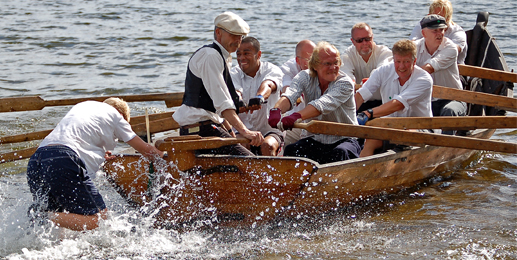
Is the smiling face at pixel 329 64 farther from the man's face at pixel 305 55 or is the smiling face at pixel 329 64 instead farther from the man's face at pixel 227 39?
the man's face at pixel 305 55

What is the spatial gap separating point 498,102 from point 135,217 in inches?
163

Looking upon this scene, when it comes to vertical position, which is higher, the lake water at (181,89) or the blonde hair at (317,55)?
the blonde hair at (317,55)

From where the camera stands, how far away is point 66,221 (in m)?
4.55

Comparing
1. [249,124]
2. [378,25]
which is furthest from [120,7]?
[249,124]

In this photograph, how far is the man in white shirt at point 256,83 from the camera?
227 inches

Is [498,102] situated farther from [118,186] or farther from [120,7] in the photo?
[120,7]

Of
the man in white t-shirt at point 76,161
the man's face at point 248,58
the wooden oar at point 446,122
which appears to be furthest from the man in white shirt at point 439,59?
the man in white t-shirt at point 76,161

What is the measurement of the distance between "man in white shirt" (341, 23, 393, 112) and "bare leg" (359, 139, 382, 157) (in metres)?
1.15

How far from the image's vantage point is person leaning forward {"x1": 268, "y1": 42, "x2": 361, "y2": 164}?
16.9ft

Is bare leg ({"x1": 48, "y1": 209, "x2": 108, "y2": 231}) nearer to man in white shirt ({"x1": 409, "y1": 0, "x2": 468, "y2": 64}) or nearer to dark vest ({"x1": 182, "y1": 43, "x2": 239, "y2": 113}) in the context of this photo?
dark vest ({"x1": 182, "y1": 43, "x2": 239, "y2": 113})

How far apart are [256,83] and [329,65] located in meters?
1.03

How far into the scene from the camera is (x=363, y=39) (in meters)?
6.96

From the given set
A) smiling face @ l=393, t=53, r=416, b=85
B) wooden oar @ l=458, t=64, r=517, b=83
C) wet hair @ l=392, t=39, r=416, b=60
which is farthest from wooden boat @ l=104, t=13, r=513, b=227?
wooden oar @ l=458, t=64, r=517, b=83

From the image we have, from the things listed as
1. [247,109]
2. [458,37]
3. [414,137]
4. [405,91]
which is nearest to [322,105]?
[247,109]
